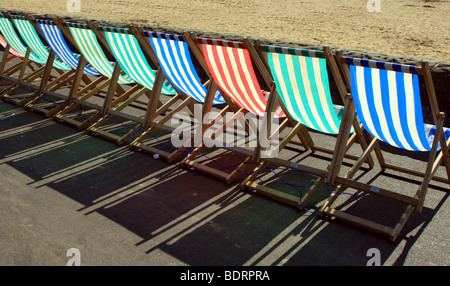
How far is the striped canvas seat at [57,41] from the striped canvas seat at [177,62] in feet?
5.22

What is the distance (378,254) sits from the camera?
2.90m

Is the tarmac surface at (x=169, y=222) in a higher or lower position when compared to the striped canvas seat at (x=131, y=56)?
lower

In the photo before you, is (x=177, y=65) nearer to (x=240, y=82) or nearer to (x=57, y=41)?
(x=240, y=82)

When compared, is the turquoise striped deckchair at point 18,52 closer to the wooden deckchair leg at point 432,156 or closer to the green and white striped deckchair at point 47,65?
the green and white striped deckchair at point 47,65

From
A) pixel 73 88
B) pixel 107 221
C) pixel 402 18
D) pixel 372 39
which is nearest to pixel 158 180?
pixel 107 221

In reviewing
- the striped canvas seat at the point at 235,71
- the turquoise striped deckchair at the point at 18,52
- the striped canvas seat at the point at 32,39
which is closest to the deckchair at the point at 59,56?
the striped canvas seat at the point at 32,39

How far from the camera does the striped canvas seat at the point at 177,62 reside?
4.08m

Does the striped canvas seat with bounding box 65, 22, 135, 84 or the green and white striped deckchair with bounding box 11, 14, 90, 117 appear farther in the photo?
the green and white striped deckchair with bounding box 11, 14, 90, 117

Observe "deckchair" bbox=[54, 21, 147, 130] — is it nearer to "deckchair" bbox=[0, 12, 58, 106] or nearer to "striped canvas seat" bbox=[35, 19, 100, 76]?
"striped canvas seat" bbox=[35, 19, 100, 76]

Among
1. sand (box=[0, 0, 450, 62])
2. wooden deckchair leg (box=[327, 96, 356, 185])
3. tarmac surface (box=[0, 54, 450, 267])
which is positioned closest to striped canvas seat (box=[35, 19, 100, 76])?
tarmac surface (box=[0, 54, 450, 267])

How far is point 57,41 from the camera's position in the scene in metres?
5.39

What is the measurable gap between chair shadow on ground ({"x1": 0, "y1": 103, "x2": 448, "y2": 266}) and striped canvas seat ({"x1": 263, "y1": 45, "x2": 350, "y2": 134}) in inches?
24.1

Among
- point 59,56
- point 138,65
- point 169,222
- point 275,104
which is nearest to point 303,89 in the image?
point 275,104

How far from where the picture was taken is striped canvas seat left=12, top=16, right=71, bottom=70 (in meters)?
5.70
